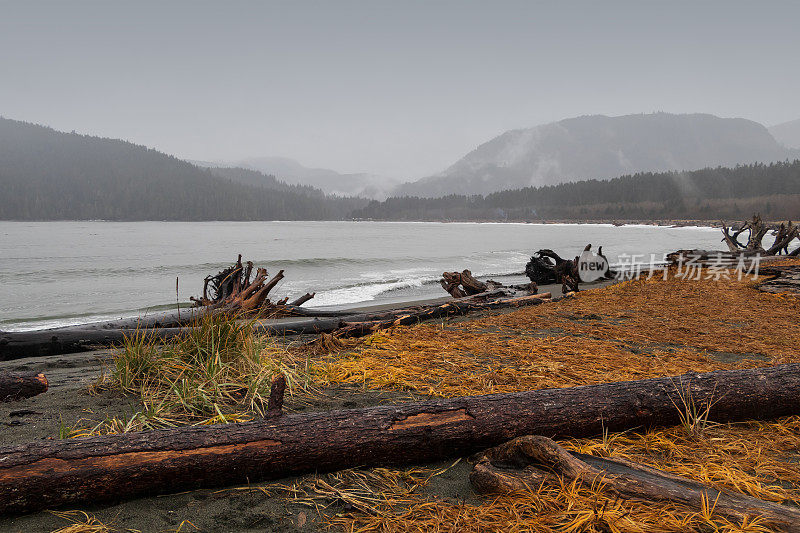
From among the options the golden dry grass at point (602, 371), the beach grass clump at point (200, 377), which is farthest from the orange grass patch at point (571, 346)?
the beach grass clump at point (200, 377)

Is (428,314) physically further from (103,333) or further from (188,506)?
(188,506)

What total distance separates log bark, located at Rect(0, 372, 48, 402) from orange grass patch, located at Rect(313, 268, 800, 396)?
96.7 inches

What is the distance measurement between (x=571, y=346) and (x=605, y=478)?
3.57 meters

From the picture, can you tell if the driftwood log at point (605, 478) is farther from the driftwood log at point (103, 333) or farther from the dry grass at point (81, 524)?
the driftwood log at point (103, 333)

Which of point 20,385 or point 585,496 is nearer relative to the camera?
point 585,496

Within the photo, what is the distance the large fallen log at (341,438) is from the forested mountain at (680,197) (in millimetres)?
134514

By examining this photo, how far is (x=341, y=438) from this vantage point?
2568 mm

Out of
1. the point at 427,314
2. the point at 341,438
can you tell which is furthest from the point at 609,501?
the point at 427,314

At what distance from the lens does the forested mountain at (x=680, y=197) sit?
400ft

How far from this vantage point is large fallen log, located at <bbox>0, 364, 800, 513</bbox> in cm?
220

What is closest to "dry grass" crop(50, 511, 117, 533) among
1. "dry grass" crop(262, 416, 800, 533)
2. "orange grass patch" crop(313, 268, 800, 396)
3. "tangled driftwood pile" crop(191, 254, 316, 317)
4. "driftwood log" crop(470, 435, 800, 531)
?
"dry grass" crop(262, 416, 800, 533)

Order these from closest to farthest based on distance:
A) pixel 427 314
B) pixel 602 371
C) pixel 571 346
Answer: pixel 602 371
pixel 571 346
pixel 427 314

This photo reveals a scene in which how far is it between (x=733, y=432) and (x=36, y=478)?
4060 millimetres

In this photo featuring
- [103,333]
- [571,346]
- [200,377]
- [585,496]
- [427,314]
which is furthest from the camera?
[427,314]
